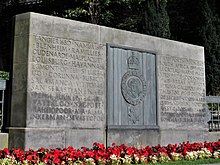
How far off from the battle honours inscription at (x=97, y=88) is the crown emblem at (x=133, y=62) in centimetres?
3

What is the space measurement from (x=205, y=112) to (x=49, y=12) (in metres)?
13.9

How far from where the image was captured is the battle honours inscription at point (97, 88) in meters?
8.05

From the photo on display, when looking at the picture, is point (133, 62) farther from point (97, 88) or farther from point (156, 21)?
A: point (156, 21)

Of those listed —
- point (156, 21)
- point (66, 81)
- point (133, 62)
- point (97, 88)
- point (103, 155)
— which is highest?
point (156, 21)

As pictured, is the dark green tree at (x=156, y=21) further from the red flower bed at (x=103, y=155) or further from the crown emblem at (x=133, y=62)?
the red flower bed at (x=103, y=155)

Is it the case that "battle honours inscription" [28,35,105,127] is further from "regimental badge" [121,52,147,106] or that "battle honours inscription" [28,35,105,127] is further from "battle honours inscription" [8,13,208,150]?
"regimental badge" [121,52,147,106]

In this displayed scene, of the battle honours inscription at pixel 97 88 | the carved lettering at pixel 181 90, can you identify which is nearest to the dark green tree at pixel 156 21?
the carved lettering at pixel 181 90

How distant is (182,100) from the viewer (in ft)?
36.1

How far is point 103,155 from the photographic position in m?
7.73

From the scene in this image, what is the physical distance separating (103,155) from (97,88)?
1972mm

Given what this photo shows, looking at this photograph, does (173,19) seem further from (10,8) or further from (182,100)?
(182,100)

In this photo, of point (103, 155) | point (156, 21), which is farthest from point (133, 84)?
point (156, 21)

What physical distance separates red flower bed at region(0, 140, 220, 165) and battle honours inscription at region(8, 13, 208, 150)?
53cm

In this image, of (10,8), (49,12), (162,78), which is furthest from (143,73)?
(10,8)
